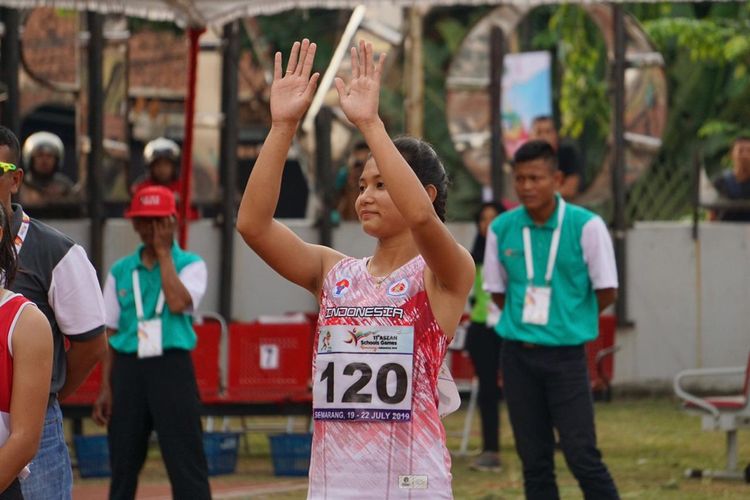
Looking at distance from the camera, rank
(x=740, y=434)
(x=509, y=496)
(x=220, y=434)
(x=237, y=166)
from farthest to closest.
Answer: (x=237, y=166)
(x=740, y=434)
(x=220, y=434)
(x=509, y=496)

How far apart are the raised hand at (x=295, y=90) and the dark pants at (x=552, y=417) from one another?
4.28 metres

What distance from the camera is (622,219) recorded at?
707 inches

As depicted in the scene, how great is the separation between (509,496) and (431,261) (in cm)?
635

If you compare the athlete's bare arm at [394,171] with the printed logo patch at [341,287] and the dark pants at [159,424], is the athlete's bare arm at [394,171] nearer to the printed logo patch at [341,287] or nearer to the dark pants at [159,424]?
the printed logo patch at [341,287]

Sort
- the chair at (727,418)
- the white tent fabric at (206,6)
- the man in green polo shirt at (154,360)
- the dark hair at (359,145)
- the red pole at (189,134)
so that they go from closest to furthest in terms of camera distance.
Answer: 1. the man in green polo shirt at (154,360)
2. the chair at (727,418)
3. the white tent fabric at (206,6)
4. the red pole at (189,134)
5. the dark hair at (359,145)

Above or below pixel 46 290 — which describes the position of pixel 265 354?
below

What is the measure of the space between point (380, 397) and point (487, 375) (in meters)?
7.71

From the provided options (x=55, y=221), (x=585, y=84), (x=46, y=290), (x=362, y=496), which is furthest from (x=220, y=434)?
(x=585, y=84)

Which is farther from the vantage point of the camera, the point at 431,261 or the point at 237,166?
the point at 237,166

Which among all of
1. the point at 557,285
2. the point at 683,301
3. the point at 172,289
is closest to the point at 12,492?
the point at 172,289

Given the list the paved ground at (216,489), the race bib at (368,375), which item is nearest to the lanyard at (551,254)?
the paved ground at (216,489)

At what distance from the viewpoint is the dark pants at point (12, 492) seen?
5.07 metres

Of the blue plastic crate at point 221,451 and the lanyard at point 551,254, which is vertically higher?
the lanyard at point 551,254

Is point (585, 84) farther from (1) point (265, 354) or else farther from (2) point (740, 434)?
(1) point (265, 354)
